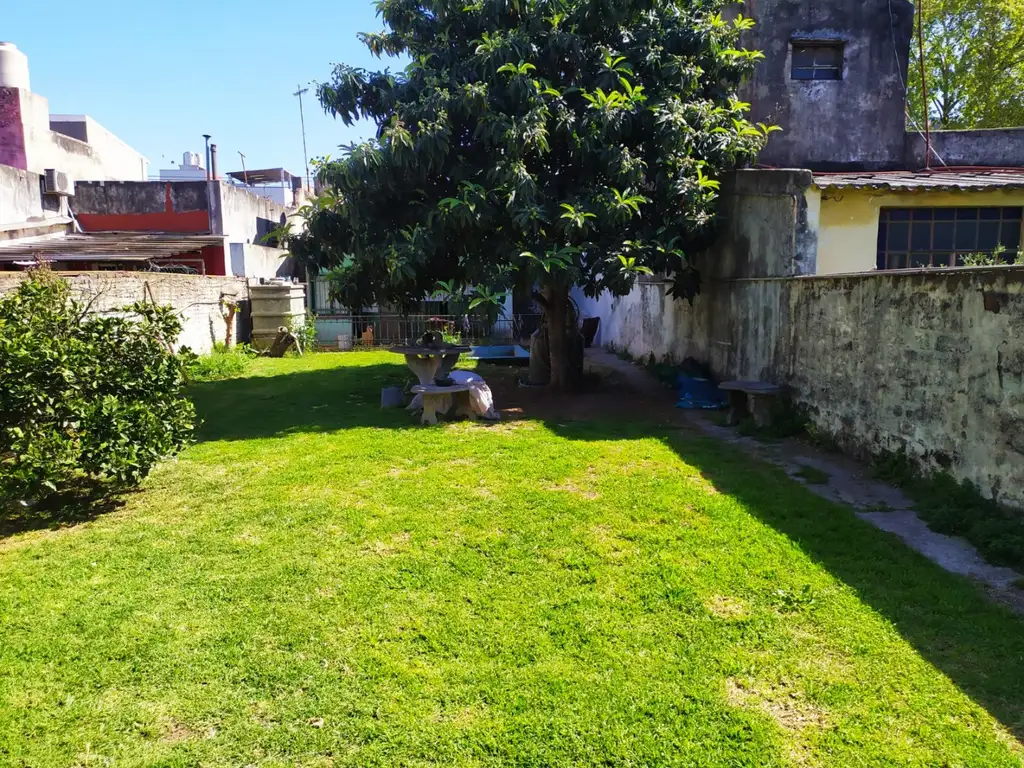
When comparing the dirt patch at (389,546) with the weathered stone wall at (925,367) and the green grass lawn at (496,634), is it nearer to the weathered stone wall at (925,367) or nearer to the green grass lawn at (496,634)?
the green grass lawn at (496,634)

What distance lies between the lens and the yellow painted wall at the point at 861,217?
935 centimetres

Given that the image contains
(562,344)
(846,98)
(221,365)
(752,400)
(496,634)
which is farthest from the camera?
(221,365)

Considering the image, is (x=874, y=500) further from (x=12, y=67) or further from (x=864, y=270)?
(x=12, y=67)

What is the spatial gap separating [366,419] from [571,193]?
4.12m

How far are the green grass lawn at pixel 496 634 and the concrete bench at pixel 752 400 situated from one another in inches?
83.8

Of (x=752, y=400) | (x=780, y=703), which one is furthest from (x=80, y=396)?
(x=752, y=400)

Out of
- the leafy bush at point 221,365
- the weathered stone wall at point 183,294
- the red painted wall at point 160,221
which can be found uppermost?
the red painted wall at point 160,221

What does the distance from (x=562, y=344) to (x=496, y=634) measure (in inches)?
304

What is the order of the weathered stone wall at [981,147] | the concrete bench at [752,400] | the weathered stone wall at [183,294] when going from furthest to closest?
the weathered stone wall at [981,147] < the weathered stone wall at [183,294] < the concrete bench at [752,400]

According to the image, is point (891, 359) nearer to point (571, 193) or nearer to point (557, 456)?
point (557, 456)

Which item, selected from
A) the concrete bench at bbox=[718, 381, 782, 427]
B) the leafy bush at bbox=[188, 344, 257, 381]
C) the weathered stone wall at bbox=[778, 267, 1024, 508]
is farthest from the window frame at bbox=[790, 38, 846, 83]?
the leafy bush at bbox=[188, 344, 257, 381]

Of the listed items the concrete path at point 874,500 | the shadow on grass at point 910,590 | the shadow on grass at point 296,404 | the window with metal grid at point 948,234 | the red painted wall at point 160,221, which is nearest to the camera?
the shadow on grass at point 910,590

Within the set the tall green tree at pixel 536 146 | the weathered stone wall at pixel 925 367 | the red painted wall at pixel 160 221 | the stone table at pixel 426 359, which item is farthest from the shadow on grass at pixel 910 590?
the red painted wall at pixel 160 221

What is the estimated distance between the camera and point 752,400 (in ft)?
27.0
